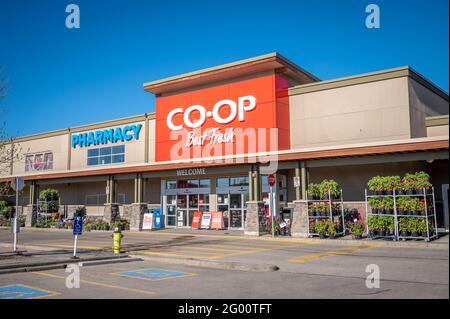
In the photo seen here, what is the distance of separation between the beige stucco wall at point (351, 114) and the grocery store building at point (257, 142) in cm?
6

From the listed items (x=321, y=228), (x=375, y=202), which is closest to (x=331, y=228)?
(x=321, y=228)

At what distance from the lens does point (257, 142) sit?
30594 millimetres

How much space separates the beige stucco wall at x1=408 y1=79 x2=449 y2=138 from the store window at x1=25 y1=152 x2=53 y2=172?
3452 cm

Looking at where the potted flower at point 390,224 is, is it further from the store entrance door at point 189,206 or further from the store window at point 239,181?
the store entrance door at point 189,206

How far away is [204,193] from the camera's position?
32312 millimetres

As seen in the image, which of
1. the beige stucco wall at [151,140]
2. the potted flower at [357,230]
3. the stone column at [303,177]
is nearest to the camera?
the potted flower at [357,230]

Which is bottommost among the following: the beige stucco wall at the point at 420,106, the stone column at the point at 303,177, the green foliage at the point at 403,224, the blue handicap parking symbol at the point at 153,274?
the blue handicap parking symbol at the point at 153,274

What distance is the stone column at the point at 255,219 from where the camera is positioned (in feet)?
84.9

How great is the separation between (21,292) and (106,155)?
31.3 m

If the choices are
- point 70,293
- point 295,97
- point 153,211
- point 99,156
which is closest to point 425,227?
point 295,97

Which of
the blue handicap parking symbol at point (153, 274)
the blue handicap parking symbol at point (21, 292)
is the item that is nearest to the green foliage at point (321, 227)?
the blue handicap parking symbol at point (153, 274)

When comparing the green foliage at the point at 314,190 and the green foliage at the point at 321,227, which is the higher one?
the green foliage at the point at 314,190

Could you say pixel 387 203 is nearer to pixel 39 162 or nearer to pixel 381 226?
pixel 381 226

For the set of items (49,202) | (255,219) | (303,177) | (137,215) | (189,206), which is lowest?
(255,219)
